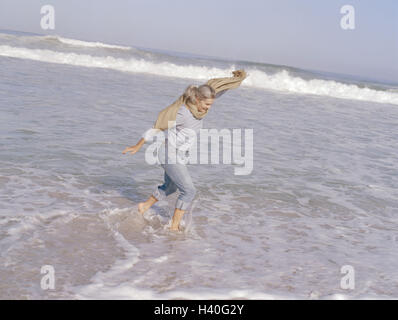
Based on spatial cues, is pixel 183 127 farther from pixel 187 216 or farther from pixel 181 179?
pixel 187 216

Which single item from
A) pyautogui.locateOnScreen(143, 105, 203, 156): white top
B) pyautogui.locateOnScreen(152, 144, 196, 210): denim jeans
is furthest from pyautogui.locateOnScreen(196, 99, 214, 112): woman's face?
pyautogui.locateOnScreen(152, 144, 196, 210): denim jeans

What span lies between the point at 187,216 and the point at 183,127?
1.34 metres

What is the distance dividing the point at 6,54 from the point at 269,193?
68.3ft

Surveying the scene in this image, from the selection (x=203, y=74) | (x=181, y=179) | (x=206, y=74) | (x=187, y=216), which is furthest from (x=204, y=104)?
(x=206, y=74)

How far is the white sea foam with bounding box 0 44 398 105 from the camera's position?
2508cm

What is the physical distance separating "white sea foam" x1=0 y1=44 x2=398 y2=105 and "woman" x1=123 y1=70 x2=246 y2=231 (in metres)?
21.2

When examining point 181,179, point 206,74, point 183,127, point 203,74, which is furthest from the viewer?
point 206,74

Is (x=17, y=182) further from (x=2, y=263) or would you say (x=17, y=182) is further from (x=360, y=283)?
(x=360, y=283)

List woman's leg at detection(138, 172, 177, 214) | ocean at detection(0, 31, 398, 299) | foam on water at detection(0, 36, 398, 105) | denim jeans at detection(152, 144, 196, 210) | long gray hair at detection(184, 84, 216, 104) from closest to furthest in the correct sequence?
ocean at detection(0, 31, 398, 299), long gray hair at detection(184, 84, 216, 104), denim jeans at detection(152, 144, 196, 210), woman's leg at detection(138, 172, 177, 214), foam on water at detection(0, 36, 398, 105)

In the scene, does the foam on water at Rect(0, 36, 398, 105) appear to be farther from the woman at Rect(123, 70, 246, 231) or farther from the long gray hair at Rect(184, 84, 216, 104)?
the long gray hair at Rect(184, 84, 216, 104)

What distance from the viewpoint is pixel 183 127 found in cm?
461

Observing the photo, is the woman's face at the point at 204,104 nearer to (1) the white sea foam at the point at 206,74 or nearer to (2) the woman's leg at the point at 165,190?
(2) the woman's leg at the point at 165,190

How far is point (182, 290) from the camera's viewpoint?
3.67 m
